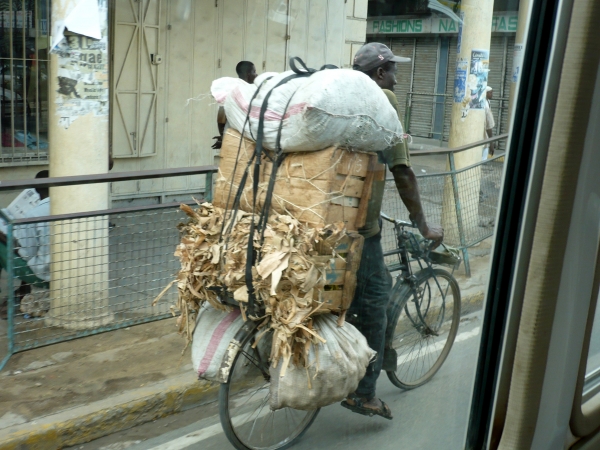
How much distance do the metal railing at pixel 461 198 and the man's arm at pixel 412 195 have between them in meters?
0.03

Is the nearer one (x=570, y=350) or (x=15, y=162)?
(x=570, y=350)

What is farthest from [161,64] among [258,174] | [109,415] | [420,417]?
[420,417]

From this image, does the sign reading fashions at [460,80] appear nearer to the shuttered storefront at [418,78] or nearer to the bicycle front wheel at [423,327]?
the shuttered storefront at [418,78]

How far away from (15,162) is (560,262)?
7514mm

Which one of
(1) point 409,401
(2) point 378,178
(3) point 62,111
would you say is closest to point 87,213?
(3) point 62,111

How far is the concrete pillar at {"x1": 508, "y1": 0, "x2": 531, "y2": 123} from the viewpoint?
1.32 meters

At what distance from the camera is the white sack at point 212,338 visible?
3.26m

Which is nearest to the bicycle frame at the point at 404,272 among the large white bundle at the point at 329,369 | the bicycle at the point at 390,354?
the bicycle at the point at 390,354

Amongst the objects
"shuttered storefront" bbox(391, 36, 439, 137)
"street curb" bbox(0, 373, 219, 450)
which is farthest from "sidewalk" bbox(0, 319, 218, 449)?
"shuttered storefront" bbox(391, 36, 439, 137)

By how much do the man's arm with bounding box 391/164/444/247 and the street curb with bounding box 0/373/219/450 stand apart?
2188 millimetres

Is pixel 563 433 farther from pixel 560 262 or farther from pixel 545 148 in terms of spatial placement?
pixel 545 148

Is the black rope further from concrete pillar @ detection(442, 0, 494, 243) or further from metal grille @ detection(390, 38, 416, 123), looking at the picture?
concrete pillar @ detection(442, 0, 494, 243)

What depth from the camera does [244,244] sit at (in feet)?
9.70

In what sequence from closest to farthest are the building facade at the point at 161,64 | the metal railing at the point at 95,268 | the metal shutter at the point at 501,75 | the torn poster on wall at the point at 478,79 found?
the metal shutter at the point at 501,75 → the torn poster on wall at the point at 478,79 → the metal railing at the point at 95,268 → the building facade at the point at 161,64
